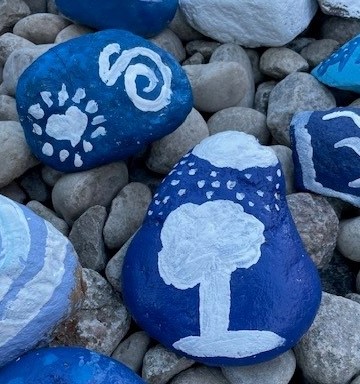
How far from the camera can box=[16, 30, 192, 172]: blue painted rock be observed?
1.11 m

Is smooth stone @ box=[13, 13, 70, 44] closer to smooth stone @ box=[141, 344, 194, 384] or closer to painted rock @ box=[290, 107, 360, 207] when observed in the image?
painted rock @ box=[290, 107, 360, 207]

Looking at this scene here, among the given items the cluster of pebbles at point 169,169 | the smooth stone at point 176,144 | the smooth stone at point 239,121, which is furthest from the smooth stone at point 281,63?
the smooth stone at point 176,144

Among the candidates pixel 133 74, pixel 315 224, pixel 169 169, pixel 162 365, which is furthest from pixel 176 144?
pixel 162 365

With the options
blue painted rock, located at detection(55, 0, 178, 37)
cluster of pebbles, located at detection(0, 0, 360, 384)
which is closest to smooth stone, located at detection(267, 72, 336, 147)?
cluster of pebbles, located at detection(0, 0, 360, 384)

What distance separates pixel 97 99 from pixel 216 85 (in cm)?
24

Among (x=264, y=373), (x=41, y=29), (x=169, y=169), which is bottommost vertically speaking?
(x=264, y=373)

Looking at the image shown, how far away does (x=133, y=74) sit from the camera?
1.12 m

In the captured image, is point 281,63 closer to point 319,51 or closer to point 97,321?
point 319,51

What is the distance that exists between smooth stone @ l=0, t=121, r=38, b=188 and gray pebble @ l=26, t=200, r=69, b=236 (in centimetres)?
5

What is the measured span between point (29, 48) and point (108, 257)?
1.36ft

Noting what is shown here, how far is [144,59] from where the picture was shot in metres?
1.13

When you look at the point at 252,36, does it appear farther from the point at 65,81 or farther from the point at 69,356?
the point at 69,356

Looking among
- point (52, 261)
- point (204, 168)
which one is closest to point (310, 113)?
point (204, 168)

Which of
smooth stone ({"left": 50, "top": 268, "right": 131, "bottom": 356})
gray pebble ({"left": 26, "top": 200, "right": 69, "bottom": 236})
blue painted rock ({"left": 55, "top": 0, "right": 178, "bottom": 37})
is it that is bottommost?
smooth stone ({"left": 50, "top": 268, "right": 131, "bottom": 356})
